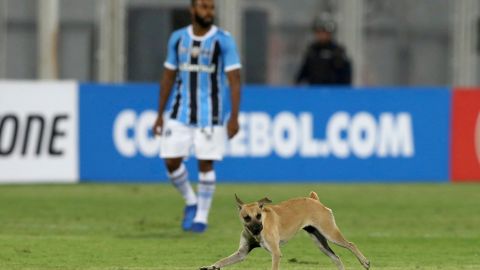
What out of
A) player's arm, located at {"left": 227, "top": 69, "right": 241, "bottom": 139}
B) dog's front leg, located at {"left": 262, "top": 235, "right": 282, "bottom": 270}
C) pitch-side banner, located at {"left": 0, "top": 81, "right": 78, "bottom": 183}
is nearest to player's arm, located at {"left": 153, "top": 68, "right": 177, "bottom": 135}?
player's arm, located at {"left": 227, "top": 69, "right": 241, "bottom": 139}

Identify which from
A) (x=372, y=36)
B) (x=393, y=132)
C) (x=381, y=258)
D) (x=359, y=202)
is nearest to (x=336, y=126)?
(x=393, y=132)

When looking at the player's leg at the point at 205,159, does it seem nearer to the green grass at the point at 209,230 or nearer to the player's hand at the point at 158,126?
the green grass at the point at 209,230

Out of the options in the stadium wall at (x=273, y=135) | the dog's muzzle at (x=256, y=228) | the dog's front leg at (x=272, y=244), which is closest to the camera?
the dog's muzzle at (x=256, y=228)

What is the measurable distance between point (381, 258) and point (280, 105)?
842 centimetres

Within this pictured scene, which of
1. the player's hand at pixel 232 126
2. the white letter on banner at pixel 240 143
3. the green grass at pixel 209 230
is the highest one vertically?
the player's hand at pixel 232 126

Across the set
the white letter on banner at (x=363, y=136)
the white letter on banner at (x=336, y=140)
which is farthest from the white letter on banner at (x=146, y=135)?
the white letter on banner at (x=363, y=136)

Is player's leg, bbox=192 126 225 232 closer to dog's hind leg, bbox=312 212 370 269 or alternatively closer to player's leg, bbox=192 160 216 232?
player's leg, bbox=192 160 216 232

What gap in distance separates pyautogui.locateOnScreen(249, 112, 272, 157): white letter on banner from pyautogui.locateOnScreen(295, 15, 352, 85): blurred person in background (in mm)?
1971

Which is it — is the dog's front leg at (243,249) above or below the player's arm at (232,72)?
below

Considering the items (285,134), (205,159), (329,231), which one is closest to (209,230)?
(205,159)

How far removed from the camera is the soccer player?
1250cm

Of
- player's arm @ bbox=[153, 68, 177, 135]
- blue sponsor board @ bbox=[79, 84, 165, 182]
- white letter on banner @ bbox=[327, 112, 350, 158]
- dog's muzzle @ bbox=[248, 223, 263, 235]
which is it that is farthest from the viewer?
white letter on banner @ bbox=[327, 112, 350, 158]

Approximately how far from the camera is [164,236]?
1231 cm

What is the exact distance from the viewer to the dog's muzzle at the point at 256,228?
8.71 meters
